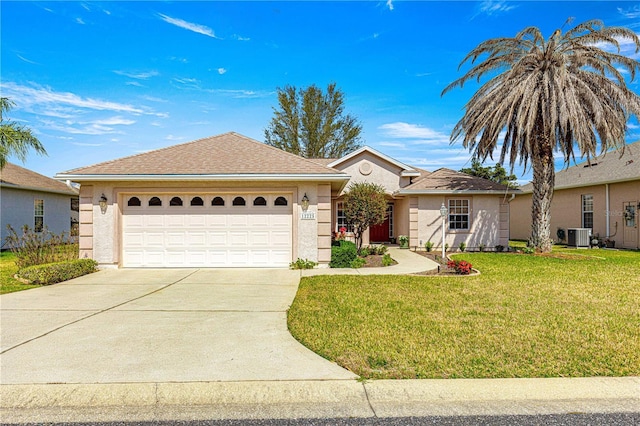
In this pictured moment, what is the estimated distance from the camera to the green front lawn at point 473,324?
161 inches

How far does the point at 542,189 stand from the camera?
1605 centimetres

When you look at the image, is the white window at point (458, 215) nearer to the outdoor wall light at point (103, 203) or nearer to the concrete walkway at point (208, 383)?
the concrete walkway at point (208, 383)

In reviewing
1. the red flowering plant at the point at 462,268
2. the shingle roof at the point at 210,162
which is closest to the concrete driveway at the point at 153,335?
the shingle roof at the point at 210,162

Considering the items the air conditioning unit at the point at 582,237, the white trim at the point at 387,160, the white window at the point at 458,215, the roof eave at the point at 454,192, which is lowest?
the air conditioning unit at the point at 582,237

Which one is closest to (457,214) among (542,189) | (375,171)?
(542,189)

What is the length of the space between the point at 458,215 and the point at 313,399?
15837 millimetres

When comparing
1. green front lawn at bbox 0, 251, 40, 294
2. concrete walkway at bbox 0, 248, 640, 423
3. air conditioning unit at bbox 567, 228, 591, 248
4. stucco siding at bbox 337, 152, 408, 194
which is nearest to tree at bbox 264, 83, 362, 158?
stucco siding at bbox 337, 152, 408, 194

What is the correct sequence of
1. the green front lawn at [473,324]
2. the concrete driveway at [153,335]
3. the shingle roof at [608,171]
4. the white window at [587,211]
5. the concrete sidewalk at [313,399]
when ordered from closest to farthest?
the concrete sidewalk at [313,399] < the concrete driveway at [153,335] < the green front lawn at [473,324] < the shingle roof at [608,171] < the white window at [587,211]

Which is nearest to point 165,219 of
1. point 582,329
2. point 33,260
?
point 33,260

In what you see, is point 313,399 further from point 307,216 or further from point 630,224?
point 630,224

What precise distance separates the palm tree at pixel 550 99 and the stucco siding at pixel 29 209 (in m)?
20.4

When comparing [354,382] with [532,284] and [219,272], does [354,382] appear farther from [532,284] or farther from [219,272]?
[219,272]

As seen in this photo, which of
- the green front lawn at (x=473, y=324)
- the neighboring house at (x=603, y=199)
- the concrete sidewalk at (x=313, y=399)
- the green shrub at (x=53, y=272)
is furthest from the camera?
the neighboring house at (x=603, y=199)

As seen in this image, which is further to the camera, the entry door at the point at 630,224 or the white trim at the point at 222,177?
the entry door at the point at 630,224
